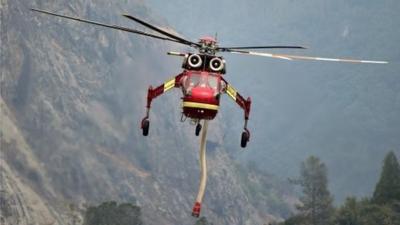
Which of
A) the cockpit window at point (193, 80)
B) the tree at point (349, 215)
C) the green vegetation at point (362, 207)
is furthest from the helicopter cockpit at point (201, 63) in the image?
the tree at point (349, 215)

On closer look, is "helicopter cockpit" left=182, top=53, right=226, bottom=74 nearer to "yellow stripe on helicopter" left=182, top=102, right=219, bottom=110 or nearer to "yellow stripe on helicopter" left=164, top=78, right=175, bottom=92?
"yellow stripe on helicopter" left=164, top=78, right=175, bottom=92

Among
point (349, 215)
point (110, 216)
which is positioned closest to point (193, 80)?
point (110, 216)

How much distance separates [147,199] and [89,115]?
21.7m

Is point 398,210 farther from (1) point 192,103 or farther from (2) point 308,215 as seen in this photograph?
(1) point 192,103

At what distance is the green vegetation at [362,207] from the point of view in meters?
132

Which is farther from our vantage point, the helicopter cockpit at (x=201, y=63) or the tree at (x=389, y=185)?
the tree at (x=389, y=185)

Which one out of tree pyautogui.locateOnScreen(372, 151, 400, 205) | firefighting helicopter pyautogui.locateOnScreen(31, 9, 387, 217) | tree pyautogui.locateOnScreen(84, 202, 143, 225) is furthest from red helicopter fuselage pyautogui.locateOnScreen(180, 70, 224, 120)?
tree pyautogui.locateOnScreen(372, 151, 400, 205)

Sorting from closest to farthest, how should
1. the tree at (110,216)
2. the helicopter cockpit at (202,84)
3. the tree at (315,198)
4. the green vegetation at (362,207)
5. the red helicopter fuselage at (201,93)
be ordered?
the red helicopter fuselage at (201,93) < the helicopter cockpit at (202,84) < the tree at (110,216) < the green vegetation at (362,207) < the tree at (315,198)

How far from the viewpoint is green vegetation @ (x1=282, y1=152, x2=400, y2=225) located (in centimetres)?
13150

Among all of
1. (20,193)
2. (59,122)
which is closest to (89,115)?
(59,122)

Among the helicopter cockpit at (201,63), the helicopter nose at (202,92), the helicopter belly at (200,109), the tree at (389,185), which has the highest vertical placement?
the helicopter cockpit at (201,63)

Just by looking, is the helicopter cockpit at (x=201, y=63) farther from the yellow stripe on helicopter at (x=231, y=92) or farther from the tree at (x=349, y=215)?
the tree at (x=349, y=215)

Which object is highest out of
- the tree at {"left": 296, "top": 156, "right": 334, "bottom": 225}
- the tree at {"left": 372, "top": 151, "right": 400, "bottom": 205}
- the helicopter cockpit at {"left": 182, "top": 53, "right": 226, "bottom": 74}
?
the helicopter cockpit at {"left": 182, "top": 53, "right": 226, "bottom": 74}

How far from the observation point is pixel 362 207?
13638 cm
